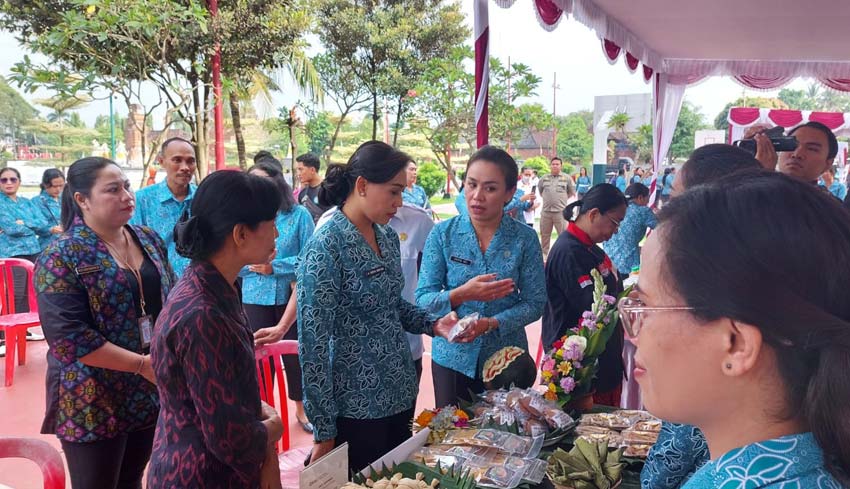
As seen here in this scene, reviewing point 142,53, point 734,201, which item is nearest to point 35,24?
point 142,53

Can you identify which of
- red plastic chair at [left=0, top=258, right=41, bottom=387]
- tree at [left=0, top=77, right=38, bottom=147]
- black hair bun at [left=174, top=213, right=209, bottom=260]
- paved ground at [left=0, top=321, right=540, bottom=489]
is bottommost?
paved ground at [left=0, top=321, right=540, bottom=489]

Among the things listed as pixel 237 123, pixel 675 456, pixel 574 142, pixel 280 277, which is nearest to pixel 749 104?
pixel 574 142

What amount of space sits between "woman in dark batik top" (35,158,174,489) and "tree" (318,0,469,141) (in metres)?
10.2

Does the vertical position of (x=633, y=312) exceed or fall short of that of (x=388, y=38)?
it falls short

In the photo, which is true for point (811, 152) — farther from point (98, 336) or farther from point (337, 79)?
point (337, 79)

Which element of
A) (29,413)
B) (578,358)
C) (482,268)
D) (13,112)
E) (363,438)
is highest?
(13,112)

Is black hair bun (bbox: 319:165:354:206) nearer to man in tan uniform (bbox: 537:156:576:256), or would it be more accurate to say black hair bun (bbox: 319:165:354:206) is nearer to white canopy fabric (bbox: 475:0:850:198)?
white canopy fabric (bbox: 475:0:850:198)

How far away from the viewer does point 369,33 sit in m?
11.7

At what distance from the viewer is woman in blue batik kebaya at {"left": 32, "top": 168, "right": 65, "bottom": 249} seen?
5.50 m

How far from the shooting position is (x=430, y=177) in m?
16.9

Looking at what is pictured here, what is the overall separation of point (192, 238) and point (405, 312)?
2.73 ft

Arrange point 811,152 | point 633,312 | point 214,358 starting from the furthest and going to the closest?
1. point 811,152
2. point 214,358
3. point 633,312

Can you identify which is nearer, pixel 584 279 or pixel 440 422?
pixel 440 422

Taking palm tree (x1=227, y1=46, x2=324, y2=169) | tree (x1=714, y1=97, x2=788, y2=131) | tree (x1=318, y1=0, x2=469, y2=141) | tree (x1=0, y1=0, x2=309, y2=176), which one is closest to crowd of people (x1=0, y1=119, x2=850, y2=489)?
tree (x1=0, y1=0, x2=309, y2=176)
